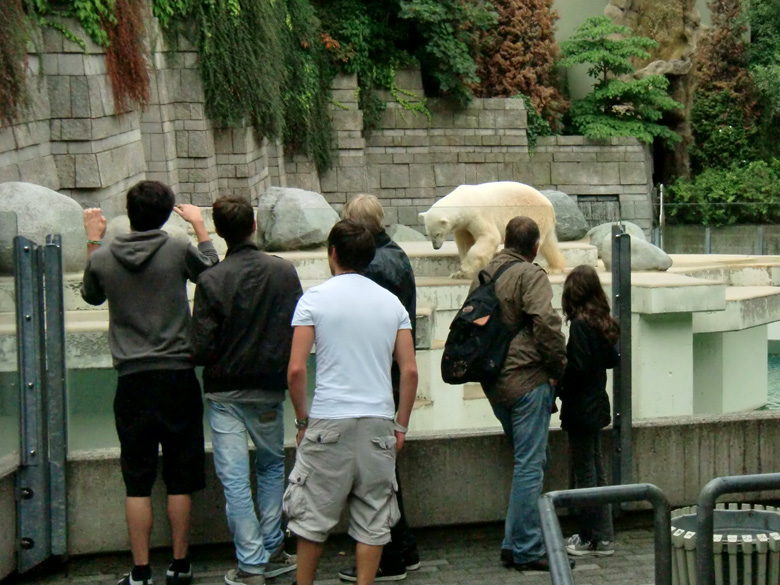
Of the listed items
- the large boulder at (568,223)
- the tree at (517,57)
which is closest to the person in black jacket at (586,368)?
the large boulder at (568,223)

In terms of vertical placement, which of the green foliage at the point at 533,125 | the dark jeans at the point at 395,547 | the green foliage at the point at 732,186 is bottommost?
the dark jeans at the point at 395,547

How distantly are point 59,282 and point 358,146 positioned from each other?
1825cm

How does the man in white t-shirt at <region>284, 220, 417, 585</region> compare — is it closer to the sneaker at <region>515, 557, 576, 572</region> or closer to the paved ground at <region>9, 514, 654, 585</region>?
the paved ground at <region>9, 514, 654, 585</region>

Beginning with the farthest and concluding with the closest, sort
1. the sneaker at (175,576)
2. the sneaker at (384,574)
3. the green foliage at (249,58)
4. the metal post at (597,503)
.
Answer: the green foliage at (249,58) → the sneaker at (384,574) → the sneaker at (175,576) → the metal post at (597,503)

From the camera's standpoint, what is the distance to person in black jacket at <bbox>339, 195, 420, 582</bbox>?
480 cm

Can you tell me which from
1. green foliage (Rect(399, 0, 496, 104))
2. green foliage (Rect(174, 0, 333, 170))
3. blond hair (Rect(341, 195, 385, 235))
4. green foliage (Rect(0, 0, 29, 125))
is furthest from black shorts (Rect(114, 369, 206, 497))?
green foliage (Rect(399, 0, 496, 104))

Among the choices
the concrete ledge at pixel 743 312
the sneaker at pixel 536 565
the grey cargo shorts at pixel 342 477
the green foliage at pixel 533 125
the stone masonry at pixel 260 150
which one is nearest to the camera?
the grey cargo shorts at pixel 342 477

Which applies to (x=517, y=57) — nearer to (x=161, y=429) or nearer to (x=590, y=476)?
(x=590, y=476)

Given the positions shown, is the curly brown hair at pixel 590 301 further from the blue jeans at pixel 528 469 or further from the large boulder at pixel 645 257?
the large boulder at pixel 645 257

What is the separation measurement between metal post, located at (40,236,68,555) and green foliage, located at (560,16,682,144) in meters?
22.1

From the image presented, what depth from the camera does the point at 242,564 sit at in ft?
15.3

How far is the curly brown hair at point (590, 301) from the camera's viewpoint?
5070 millimetres

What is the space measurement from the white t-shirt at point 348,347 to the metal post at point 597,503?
3.36 ft

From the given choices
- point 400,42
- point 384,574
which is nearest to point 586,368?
point 384,574
